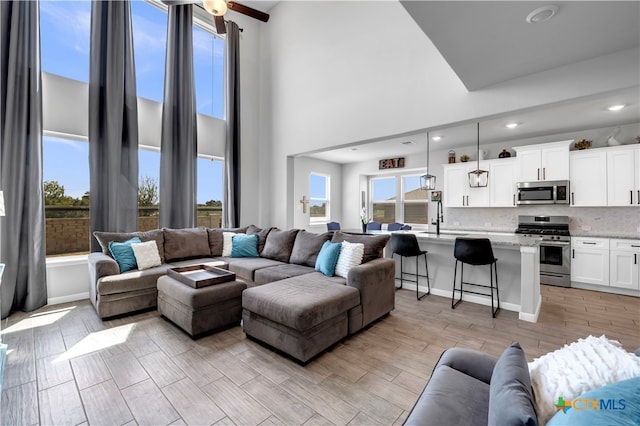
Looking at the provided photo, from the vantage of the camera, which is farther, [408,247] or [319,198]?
[319,198]

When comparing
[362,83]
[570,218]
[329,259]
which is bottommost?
[329,259]

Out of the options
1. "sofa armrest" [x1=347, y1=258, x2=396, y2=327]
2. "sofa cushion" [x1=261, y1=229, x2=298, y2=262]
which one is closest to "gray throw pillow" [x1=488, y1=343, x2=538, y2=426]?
"sofa armrest" [x1=347, y1=258, x2=396, y2=327]

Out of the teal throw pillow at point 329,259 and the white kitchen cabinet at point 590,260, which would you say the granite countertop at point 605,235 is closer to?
the white kitchen cabinet at point 590,260

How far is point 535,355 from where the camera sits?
249 centimetres

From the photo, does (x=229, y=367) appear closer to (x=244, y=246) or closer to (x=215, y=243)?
(x=244, y=246)

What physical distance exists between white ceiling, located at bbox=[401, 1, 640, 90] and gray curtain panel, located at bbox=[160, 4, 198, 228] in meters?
4.25

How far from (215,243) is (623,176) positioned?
6.70 m

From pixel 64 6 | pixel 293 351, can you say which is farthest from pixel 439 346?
pixel 64 6

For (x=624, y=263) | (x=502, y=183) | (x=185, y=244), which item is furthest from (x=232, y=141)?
(x=624, y=263)

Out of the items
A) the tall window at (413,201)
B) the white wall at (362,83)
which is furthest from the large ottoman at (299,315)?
the tall window at (413,201)

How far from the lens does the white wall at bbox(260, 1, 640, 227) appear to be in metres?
2.74

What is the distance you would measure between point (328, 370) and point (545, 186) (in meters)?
5.19

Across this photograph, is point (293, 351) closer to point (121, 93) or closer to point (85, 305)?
point (85, 305)

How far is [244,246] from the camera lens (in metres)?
4.63
